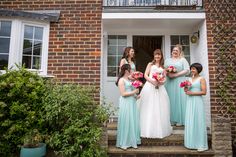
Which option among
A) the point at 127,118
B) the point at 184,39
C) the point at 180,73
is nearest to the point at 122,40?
the point at 184,39

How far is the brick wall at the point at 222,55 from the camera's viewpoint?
5.79m

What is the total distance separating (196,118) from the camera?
188 inches

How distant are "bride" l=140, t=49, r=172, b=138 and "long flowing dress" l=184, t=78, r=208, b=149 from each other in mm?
506

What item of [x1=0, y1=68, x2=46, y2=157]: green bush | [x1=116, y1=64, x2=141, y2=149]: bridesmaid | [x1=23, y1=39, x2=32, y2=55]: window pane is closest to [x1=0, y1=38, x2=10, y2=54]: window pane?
[x1=23, y1=39, x2=32, y2=55]: window pane

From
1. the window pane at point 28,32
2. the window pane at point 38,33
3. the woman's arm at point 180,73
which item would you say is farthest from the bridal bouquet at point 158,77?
the window pane at point 28,32

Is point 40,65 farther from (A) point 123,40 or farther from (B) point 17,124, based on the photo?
(A) point 123,40

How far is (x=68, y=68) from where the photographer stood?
6086 millimetres

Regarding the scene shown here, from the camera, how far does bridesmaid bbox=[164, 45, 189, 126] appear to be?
5.64m

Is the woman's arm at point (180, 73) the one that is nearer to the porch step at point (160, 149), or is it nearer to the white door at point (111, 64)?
the porch step at point (160, 149)

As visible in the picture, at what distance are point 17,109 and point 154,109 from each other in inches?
118

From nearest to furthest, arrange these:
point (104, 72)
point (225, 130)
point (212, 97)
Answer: point (225, 130) → point (212, 97) → point (104, 72)

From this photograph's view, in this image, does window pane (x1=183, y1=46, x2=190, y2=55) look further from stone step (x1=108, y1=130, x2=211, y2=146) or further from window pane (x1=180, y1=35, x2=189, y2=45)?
stone step (x1=108, y1=130, x2=211, y2=146)

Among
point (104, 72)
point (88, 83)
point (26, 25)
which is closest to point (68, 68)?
point (88, 83)

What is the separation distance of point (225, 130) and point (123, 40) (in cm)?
389
